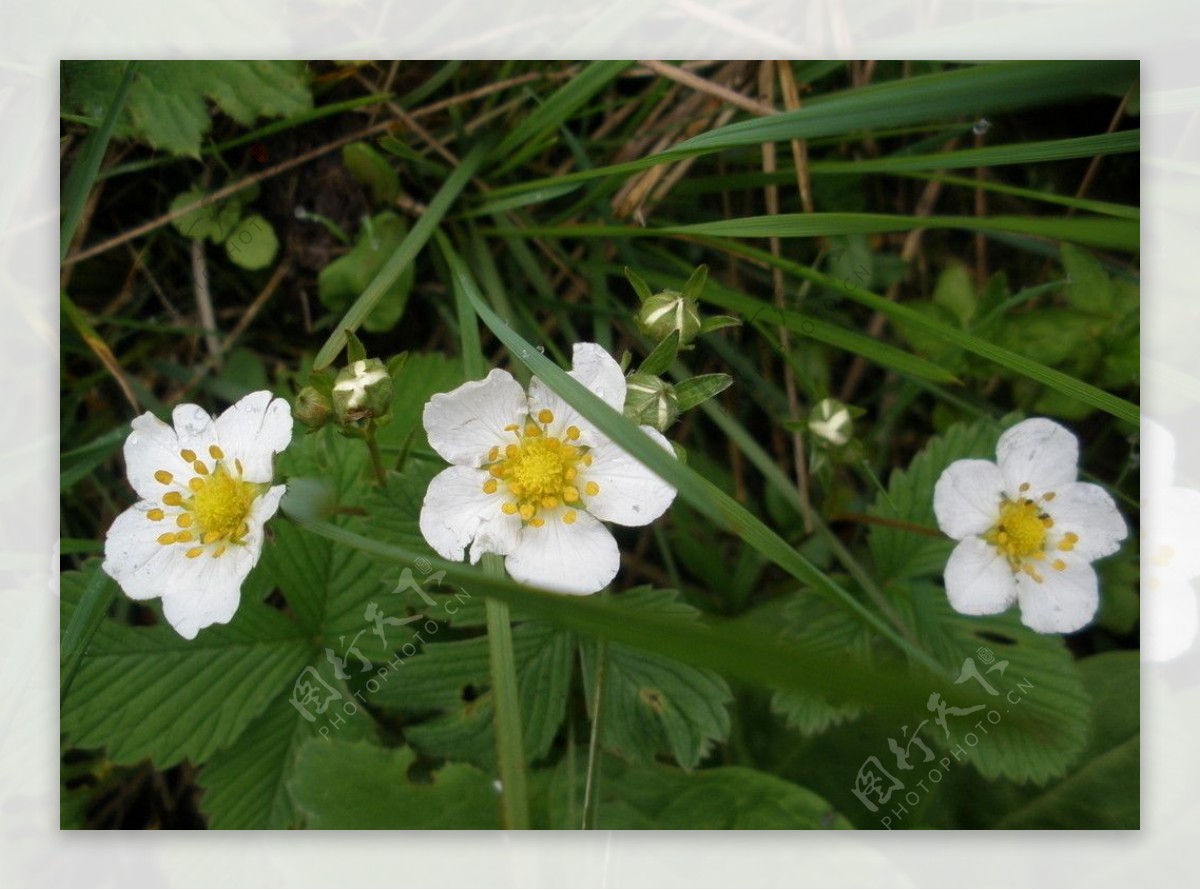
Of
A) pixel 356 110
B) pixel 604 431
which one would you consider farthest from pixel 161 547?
pixel 356 110

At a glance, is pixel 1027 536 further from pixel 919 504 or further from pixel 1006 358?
pixel 1006 358

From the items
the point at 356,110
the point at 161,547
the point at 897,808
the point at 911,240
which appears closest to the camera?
the point at 161,547

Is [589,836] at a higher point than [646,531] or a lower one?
lower

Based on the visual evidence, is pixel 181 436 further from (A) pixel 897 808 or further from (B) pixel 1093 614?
(B) pixel 1093 614

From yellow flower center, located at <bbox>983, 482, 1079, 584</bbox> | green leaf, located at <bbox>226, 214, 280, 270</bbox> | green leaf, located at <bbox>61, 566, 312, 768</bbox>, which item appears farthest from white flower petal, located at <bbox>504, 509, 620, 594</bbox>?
green leaf, located at <bbox>226, 214, 280, 270</bbox>

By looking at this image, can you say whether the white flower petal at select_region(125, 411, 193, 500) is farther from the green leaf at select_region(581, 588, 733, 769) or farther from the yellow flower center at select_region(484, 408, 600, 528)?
the green leaf at select_region(581, 588, 733, 769)

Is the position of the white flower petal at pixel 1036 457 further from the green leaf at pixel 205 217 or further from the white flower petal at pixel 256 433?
the green leaf at pixel 205 217
